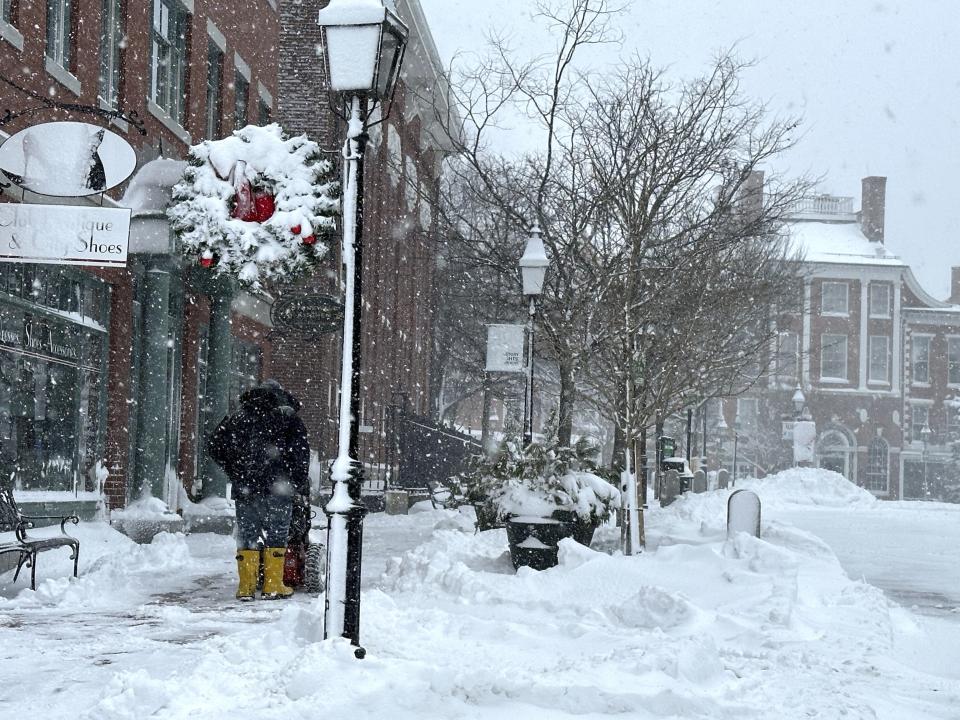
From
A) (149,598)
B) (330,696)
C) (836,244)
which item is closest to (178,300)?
(149,598)

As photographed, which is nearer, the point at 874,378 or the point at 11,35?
the point at 11,35

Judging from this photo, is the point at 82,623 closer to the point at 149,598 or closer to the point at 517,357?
the point at 149,598

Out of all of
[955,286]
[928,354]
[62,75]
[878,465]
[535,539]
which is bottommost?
[878,465]

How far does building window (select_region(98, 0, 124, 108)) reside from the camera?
44.6 ft

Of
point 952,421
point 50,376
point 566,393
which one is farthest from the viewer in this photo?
point 952,421

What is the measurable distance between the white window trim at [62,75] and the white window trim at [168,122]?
7.59 ft

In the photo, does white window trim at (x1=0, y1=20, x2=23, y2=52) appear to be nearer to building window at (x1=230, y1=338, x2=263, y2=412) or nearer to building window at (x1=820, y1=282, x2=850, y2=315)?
building window at (x1=230, y1=338, x2=263, y2=412)

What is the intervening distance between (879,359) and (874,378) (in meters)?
0.94

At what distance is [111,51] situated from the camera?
45.3ft

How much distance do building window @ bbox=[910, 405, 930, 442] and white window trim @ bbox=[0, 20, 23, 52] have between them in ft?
170

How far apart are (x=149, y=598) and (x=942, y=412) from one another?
5347 cm

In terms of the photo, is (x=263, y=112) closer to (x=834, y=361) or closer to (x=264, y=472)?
(x=264, y=472)

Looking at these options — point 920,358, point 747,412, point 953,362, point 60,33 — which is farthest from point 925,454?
point 60,33

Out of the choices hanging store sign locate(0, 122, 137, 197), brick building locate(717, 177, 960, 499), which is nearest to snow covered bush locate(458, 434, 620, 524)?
hanging store sign locate(0, 122, 137, 197)
